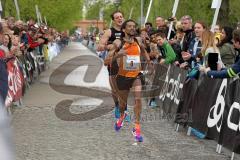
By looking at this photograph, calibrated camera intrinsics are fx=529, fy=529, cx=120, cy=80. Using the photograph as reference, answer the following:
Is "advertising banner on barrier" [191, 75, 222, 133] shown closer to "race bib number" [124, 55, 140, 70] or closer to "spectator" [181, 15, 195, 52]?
"race bib number" [124, 55, 140, 70]

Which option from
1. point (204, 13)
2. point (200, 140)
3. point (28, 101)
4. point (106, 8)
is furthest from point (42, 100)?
point (106, 8)

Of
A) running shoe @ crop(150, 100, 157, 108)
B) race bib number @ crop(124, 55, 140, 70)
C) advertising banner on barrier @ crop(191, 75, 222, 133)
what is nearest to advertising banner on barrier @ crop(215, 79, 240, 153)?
advertising banner on barrier @ crop(191, 75, 222, 133)

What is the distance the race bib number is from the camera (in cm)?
910

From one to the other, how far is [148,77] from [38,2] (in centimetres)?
2373

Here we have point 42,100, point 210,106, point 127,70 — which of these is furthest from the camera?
point 42,100

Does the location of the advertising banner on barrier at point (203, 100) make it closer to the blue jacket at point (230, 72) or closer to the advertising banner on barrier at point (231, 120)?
the advertising banner on barrier at point (231, 120)

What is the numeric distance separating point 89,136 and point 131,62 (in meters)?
Answer: 1.47

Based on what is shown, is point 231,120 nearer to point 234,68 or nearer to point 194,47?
point 234,68

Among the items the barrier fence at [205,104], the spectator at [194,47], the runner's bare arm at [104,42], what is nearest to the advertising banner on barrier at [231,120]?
the barrier fence at [205,104]

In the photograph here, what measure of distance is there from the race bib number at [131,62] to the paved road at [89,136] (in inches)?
44.8

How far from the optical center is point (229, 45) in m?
9.01

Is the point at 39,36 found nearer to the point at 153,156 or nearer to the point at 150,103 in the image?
the point at 150,103

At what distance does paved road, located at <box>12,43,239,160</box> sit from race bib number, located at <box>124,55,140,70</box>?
1.14 metres

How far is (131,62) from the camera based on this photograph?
29.9ft
